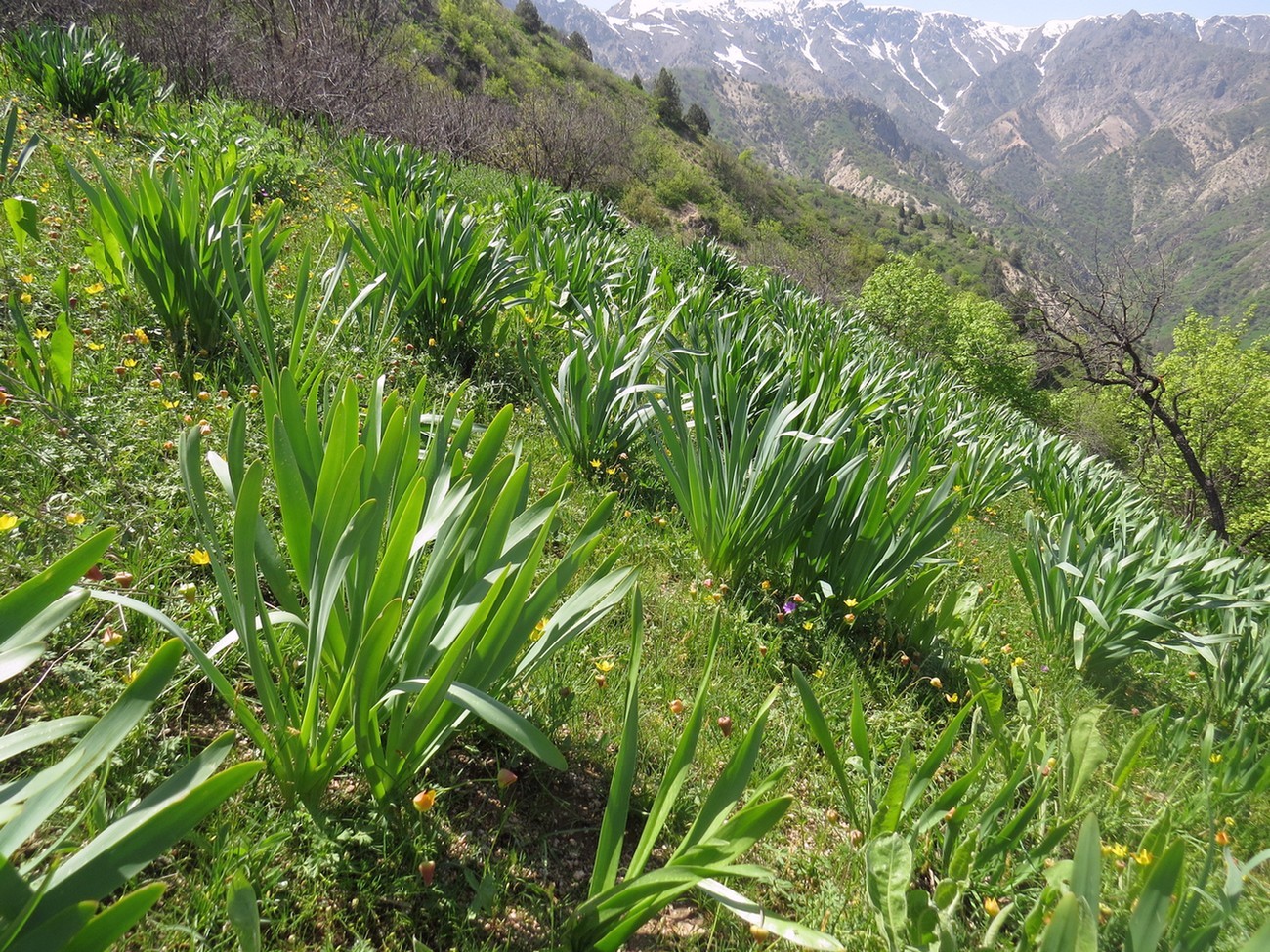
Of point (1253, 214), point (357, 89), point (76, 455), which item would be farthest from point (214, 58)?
point (1253, 214)

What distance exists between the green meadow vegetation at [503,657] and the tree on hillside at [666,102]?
49.1 m

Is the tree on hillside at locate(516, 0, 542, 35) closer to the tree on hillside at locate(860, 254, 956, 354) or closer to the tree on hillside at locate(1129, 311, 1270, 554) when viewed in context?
the tree on hillside at locate(860, 254, 956, 354)

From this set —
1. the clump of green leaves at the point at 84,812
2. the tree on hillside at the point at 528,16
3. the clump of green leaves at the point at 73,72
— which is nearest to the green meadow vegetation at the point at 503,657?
the clump of green leaves at the point at 84,812

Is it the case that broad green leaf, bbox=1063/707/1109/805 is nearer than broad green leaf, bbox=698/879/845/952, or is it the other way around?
broad green leaf, bbox=698/879/845/952

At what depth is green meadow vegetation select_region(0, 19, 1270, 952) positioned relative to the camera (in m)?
0.88

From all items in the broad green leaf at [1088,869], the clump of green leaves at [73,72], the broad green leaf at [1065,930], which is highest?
the broad green leaf at [1088,869]

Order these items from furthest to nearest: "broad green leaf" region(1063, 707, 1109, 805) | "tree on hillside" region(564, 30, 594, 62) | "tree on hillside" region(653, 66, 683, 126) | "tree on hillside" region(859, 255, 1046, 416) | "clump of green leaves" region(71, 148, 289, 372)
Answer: "tree on hillside" region(564, 30, 594, 62)
"tree on hillside" region(653, 66, 683, 126)
"tree on hillside" region(859, 255, 1046, 416)
"clump of green leaves" region(71, 148, 289, 372)
"broad green leaf" region(1063, 707, 1109, 805)

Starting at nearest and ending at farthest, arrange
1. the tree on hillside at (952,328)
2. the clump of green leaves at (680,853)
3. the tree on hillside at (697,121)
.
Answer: the clump of green leaves at (680,853) → the tree on hillside at (952,328) → the tree on hillside at (697,121)

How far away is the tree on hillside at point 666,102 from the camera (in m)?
45.0

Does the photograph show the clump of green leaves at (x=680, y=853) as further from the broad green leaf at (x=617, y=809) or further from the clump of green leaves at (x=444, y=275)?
the clump of green leaves at (x=444, y=275)

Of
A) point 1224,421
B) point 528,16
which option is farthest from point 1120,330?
point 528,16

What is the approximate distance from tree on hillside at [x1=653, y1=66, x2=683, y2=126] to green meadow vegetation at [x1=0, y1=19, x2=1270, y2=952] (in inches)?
1931

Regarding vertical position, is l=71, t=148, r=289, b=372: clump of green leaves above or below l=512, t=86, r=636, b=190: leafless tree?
below

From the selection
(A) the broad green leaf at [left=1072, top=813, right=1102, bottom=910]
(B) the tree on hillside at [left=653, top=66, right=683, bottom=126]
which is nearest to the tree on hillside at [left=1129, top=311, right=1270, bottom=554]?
(A) the broad green leaf at [left=1072, top=813, right=1102, bottom=910]
